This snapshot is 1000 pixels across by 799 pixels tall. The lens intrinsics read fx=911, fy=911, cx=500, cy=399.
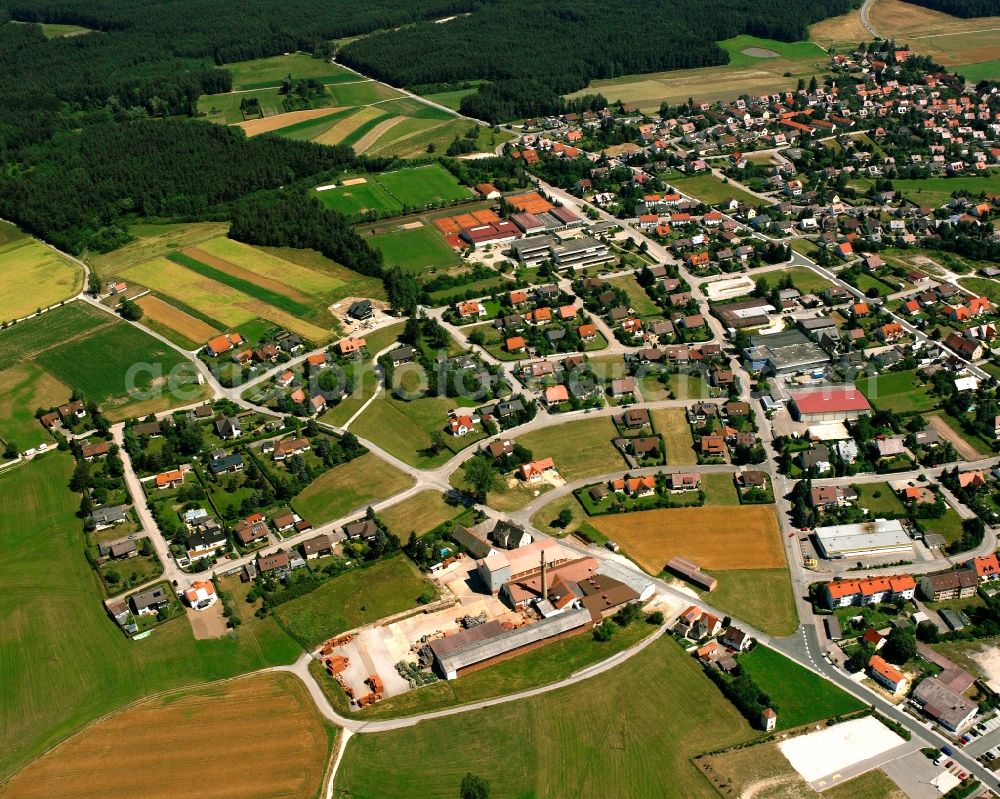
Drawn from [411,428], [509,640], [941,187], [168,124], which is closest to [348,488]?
[411,428]

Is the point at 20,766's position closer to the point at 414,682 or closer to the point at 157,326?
the point at 414,682

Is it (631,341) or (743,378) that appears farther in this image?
(631,341)

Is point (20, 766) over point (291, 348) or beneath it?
beneath

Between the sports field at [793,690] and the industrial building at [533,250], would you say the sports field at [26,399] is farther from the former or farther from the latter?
the sports field at [793,690]

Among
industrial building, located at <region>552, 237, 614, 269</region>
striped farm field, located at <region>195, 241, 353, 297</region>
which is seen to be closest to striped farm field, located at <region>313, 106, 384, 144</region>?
striped farm field, located at <region>195, 241, 353, 297</region>

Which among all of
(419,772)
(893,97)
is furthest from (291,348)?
(893,97)

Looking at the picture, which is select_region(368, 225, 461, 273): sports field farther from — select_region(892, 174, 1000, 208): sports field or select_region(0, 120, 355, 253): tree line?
select_region(892, 174, 1000, 208): sports field
